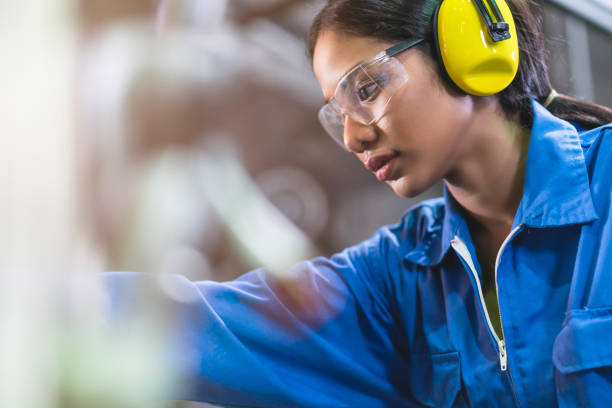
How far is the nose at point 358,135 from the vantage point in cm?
90

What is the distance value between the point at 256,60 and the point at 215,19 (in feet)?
2.72

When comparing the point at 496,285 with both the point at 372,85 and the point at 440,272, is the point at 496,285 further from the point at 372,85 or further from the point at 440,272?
the point at 372,85

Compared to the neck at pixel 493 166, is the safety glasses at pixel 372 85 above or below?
above

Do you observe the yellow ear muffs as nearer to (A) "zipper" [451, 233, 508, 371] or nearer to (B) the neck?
(B) the neck

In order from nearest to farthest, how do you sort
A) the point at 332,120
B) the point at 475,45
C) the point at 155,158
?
the point at 475,45, the point at 332,120, the point at 155,158

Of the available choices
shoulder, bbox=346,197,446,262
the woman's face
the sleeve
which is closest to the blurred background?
the sleeve

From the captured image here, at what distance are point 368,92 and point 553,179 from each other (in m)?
0.34

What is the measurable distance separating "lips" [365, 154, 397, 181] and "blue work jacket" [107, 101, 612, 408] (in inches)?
7.5

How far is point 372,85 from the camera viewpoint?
2.86 feet

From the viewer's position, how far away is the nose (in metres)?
0.90

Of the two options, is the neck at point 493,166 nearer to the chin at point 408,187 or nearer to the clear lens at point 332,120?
the chin at point 408,187

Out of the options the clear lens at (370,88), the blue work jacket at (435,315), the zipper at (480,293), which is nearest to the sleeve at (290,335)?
the blue work jacket at (435,315)

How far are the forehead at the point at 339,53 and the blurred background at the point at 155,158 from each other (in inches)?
5.8

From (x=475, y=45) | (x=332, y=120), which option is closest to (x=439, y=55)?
(x=475, y=45)
